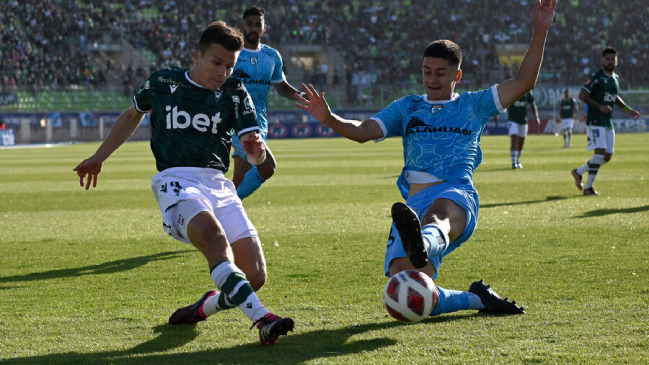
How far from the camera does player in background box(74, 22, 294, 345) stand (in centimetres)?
447

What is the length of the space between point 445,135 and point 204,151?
1.61 m

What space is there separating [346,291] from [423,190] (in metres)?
1.05

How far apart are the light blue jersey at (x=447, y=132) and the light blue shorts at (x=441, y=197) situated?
0.09 meters

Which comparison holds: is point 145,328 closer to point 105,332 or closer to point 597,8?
point 105,332

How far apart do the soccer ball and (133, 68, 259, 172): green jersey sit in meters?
1.45

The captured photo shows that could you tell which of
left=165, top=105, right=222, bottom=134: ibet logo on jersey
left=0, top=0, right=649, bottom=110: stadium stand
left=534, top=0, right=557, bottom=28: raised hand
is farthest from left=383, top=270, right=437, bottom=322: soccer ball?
left=0, top=0, right=649, bottom=110: stadium stand

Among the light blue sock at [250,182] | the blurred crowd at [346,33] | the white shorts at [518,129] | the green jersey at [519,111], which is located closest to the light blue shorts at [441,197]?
the light blue sock at [250,182]

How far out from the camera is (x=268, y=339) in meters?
4.01

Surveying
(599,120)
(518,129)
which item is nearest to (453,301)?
(599,120)

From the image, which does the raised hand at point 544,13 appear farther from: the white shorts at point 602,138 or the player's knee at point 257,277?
the white shorts at point 602,138

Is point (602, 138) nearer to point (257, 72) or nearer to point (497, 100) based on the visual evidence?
point (257, 72)

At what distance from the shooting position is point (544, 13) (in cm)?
A: 488

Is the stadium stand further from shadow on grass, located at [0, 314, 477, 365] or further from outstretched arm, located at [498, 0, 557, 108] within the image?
shadow on grass, located at [0, 314, 477, 365]

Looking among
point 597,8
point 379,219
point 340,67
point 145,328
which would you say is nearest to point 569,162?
point 379,219
